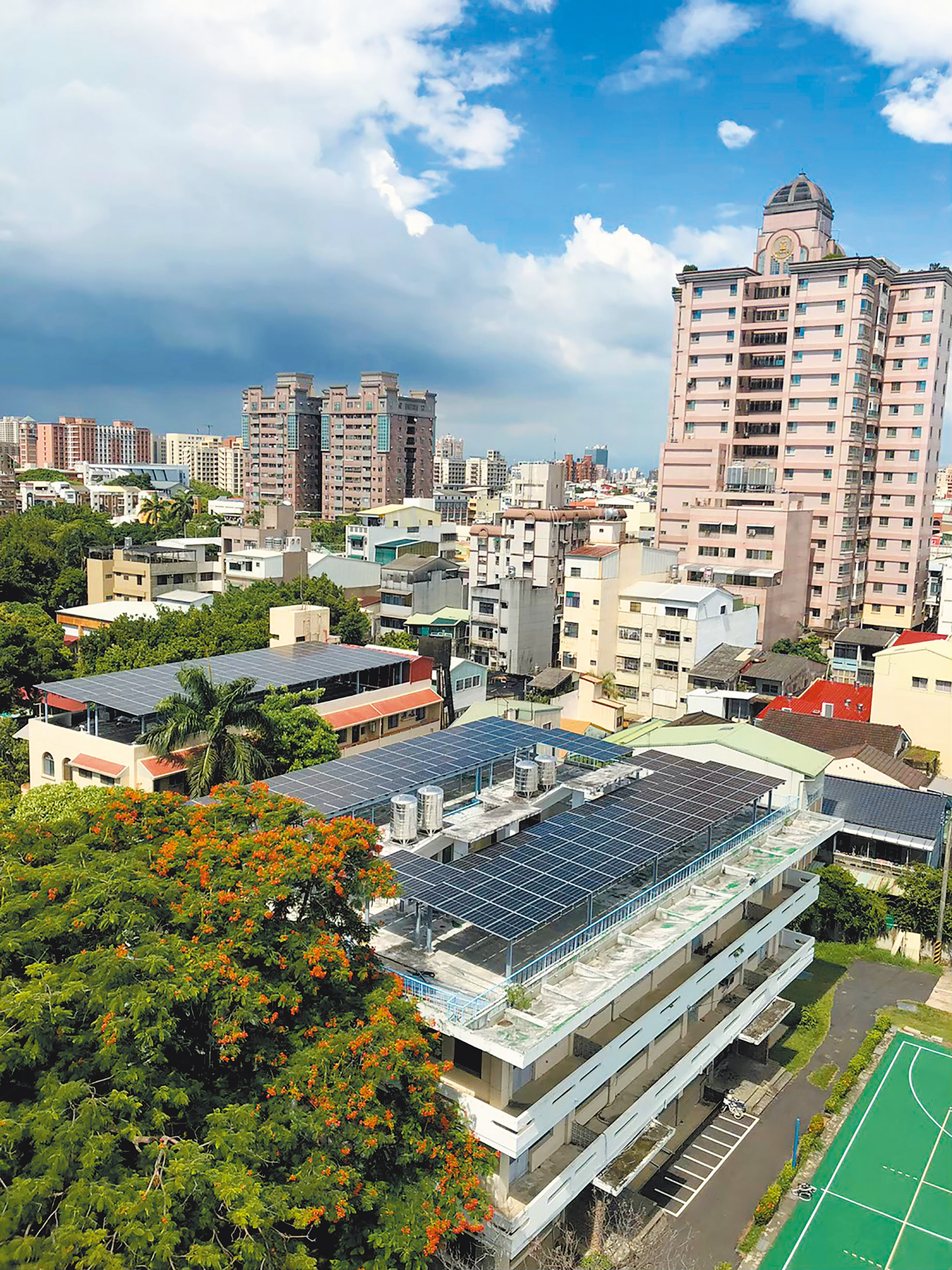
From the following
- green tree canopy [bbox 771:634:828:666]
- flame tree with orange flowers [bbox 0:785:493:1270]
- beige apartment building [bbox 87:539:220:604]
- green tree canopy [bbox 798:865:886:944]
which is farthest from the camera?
beige apartment building [bbox 87:539:220:604]

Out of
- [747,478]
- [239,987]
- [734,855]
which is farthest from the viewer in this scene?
[747,478]

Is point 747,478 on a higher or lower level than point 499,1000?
higher

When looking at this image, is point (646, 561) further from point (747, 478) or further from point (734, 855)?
point (734, 855)

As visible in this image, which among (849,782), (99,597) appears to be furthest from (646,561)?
(99,597)

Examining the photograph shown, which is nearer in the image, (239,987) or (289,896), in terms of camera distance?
(239,987)

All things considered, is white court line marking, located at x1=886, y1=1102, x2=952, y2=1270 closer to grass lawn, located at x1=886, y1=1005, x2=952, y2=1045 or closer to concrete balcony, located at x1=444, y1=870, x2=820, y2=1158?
grass lawn, located at x1=886, y1=1005, x2=952, y2=1045

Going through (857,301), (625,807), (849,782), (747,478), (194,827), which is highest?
(857,301)

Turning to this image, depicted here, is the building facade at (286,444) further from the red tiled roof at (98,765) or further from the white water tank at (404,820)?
the white water tank at (404,820)

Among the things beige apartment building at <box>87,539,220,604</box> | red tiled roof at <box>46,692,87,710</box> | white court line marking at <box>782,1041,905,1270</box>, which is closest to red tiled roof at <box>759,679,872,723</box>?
white court line marking at <box>782,1041,905,1270</box>
